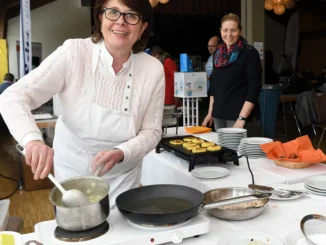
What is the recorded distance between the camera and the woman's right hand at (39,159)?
0.97 metres

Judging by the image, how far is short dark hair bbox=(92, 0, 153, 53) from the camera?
125 cm

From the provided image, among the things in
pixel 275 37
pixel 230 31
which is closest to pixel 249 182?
pixel 230 31

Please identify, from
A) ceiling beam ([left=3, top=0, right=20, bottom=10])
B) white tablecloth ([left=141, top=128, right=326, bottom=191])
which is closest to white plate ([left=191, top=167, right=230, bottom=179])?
white tablecloth ([left=141, top=128, right=326, bottom=191])

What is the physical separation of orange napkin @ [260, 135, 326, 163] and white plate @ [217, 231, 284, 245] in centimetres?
80

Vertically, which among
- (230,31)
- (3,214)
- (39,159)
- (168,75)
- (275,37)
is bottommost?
(3,214)

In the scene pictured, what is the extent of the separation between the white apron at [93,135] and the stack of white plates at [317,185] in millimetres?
688

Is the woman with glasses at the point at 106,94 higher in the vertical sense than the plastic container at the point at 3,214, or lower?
higher

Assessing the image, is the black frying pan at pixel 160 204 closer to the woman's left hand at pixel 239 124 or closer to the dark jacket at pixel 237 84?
the woman's left hand at pixel 239 124

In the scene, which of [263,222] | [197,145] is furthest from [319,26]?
[263,222]

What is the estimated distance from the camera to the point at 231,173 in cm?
165

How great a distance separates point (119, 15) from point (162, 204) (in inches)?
26.1

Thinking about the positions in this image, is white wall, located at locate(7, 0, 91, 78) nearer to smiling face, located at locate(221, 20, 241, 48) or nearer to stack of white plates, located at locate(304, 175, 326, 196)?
smiling face, located at locate(221, 20, 241, 48)

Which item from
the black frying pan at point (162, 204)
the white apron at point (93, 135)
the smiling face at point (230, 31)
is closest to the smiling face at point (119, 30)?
the white apron at point (93, 135)

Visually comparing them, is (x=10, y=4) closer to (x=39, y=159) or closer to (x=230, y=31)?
(x=230, y=31)
